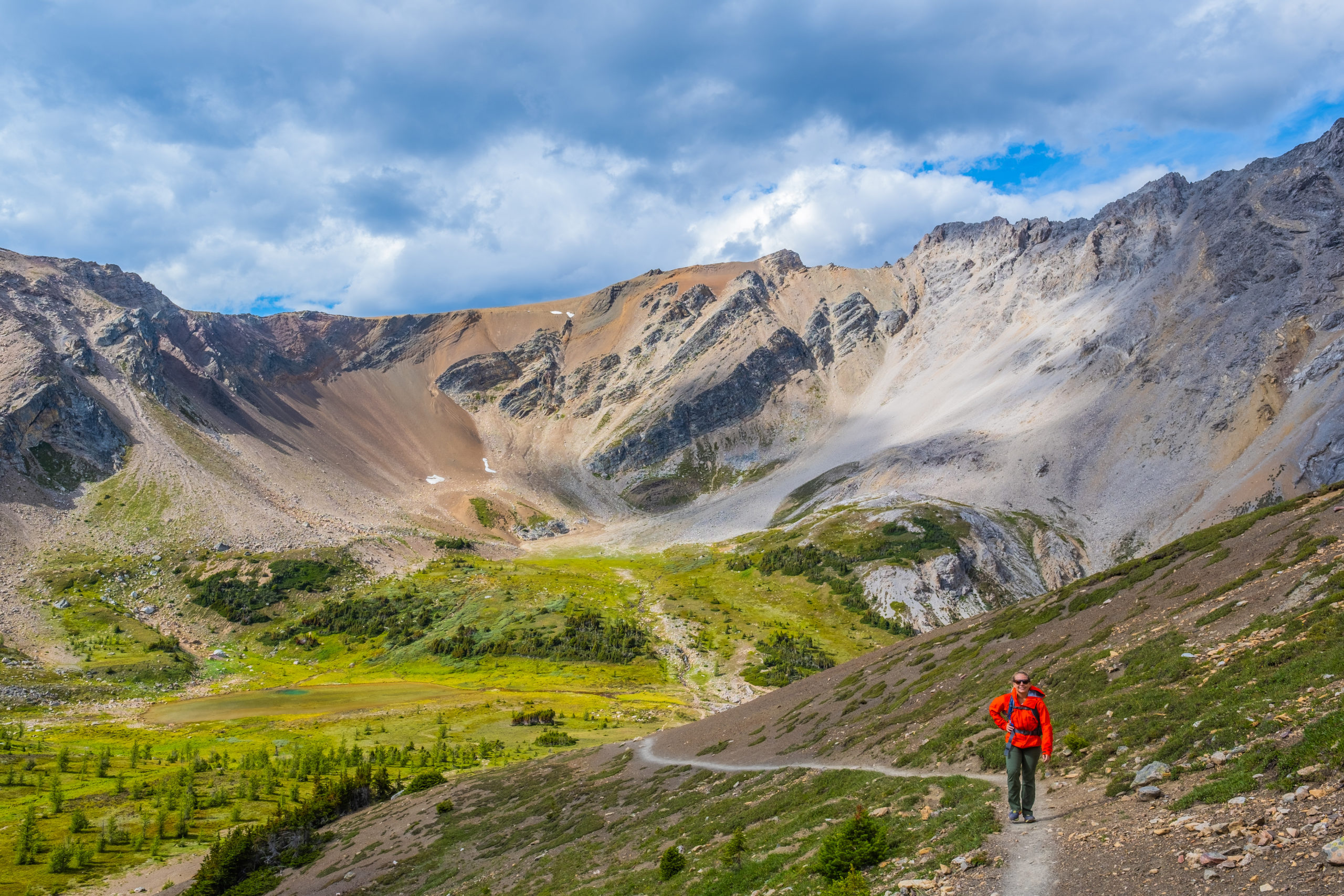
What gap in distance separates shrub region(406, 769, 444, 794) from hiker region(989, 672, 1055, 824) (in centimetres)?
4275

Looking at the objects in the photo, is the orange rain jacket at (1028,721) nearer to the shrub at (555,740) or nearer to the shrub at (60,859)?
the shrub at (60,859)

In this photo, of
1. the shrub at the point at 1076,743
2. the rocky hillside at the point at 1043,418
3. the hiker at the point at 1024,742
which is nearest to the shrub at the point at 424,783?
the shrub at the point at 1076,743

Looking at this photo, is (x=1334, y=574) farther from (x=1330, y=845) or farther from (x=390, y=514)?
(x=390, y=514)

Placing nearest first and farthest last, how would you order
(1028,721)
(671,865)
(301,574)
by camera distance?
(1028,721)
(671,865)
(301,574)

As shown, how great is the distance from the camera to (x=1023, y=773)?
50.9 ft

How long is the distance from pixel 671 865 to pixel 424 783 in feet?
110

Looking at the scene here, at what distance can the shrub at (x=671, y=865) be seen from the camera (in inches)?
815

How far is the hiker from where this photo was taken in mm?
15266

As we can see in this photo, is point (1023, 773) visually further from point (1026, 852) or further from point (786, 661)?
point (786, 661)

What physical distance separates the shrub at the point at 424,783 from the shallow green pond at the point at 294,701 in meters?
33.2

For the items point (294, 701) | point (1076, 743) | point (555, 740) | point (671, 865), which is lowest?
point (555, 740)

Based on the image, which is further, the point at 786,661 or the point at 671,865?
the point at 786,661

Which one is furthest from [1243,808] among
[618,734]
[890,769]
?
[618,734]

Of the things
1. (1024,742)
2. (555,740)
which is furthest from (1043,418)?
(1024,742)
